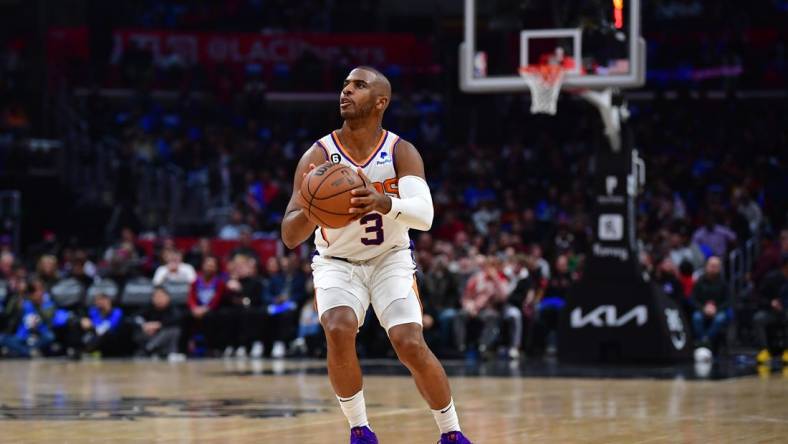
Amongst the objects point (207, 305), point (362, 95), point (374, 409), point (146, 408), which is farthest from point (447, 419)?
point (207, 305)

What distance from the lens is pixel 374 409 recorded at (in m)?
10.3

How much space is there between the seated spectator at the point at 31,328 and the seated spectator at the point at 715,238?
30.9 ft

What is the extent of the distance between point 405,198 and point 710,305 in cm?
1078

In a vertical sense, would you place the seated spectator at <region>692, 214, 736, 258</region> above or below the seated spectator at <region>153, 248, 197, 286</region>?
above

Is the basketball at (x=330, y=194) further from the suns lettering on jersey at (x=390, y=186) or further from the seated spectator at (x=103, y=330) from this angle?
the seated spectator at (x=103, y=330)

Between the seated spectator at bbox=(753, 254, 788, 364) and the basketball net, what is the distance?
13.2ft

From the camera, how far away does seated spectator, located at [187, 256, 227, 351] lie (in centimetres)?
1841

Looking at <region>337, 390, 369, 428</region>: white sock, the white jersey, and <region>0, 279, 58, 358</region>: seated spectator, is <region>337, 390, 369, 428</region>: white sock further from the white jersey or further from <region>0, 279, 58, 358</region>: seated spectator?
<region>0, 279, 58, 358</region>: seated spectator

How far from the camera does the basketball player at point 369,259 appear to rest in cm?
684

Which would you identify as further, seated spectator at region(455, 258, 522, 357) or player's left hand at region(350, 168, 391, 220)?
seated spectator at region(455, 258, 522, 357)

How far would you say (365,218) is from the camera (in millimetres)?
6977

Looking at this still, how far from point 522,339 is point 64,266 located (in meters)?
8.26

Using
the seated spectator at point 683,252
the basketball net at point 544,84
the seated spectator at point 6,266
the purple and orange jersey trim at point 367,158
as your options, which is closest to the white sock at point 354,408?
the purple and orange jersey trim at point 367,158

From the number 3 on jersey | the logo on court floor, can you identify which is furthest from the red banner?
the number 3 on jersey
